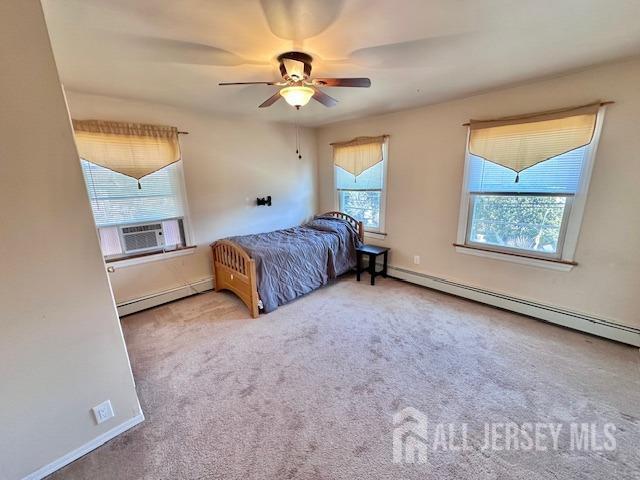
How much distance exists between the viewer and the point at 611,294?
7.84ft

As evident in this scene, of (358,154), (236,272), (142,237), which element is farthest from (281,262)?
(358,154)

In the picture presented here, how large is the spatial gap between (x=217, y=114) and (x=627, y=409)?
4793mm

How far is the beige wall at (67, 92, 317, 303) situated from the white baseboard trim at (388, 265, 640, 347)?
255 cm

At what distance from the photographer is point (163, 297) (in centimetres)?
331

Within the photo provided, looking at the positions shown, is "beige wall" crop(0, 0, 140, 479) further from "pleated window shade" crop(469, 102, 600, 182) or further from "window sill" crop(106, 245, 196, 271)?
"pleated window shade" crop(469, 102, 600, 182)

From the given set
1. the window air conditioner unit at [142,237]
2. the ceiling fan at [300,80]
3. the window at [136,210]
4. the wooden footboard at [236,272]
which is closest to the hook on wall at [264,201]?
the wooden footboard at [236,272]

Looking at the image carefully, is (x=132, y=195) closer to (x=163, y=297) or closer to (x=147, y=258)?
(x=147, y=258)

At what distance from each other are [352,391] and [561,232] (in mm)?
2553

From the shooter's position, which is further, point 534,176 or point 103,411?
point 534,176

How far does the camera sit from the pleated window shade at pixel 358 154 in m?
3.85

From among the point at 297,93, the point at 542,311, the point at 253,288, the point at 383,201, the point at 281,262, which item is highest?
the point at 297,93

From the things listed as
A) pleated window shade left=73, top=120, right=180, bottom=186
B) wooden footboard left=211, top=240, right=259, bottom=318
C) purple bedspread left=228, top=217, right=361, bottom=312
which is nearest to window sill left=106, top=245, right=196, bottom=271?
wooden footboard left=211, top=240, right=259, bottom=318

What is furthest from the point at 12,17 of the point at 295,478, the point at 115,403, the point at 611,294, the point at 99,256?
the point at 611,294

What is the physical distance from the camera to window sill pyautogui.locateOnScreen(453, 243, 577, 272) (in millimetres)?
2576
